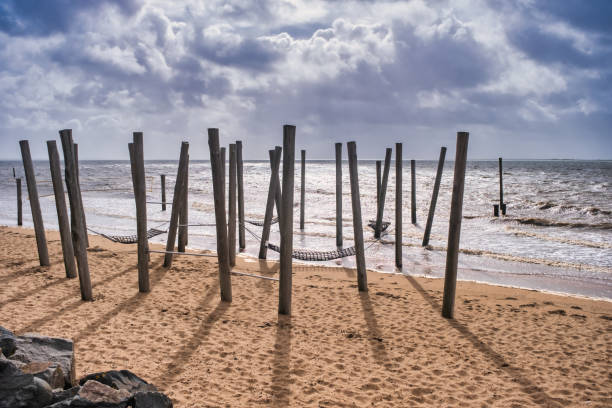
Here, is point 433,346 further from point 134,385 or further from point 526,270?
point 526,270

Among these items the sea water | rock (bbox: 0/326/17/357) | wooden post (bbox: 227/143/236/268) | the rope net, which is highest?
wooden post (bbox: 227/143/236/268)

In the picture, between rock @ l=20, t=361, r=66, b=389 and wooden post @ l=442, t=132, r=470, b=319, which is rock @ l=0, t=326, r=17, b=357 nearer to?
rock @ l=20, t=361, r=66, b=389

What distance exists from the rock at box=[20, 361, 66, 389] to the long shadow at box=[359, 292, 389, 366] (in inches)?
111

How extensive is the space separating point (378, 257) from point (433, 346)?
5.88 meters

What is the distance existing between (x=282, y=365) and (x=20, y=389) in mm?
2240

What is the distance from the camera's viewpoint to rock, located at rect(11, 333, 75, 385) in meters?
3.29

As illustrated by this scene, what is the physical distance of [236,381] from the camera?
395 cm

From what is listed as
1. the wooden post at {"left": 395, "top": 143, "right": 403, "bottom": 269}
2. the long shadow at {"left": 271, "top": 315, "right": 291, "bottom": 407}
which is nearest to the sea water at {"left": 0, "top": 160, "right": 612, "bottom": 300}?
the wooden post at {"left": 395, "top": 143, "right": 403, "bottom": 269}

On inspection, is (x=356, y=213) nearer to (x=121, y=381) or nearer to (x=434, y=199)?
(x=121, y=381)

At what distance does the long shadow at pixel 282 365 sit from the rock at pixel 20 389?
1.66 meters

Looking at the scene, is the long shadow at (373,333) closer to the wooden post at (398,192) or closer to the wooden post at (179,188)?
the wooden post at (398,192)

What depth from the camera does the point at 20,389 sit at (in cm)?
270

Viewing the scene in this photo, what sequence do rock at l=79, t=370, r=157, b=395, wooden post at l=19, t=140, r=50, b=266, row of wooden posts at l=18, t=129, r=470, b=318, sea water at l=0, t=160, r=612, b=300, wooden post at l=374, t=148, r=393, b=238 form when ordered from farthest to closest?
wooden post at l=374, t=148, r=393, b=238, sea water at l=0, t=160, r=612, b=300, wooden post at l=19, t=140, r=50, b=266, row of wooden posts at l=18, t=129, r=470, b=318, rock at l=79, t=370, r=157, b=395

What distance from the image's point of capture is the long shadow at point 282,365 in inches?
146
